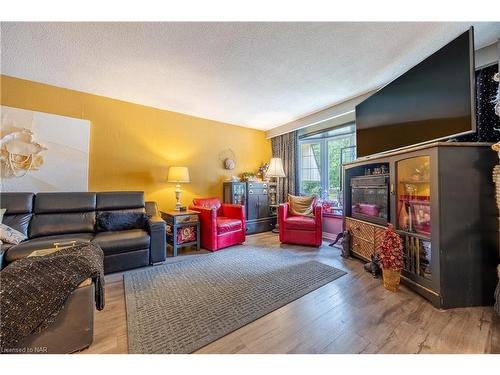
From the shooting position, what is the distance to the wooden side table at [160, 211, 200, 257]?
9.96 ft

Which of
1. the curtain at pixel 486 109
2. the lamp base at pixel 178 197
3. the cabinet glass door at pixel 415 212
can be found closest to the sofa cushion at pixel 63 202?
the lamp base at pixel 178 197

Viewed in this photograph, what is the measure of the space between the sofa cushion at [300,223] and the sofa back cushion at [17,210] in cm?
339

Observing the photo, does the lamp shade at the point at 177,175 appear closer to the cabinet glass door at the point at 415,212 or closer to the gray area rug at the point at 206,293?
the gray area rug at the point at 206,293

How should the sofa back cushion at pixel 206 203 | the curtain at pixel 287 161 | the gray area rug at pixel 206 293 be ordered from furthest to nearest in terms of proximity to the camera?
1. the curtain at pixel 287 161
2. the sofa back cushion at pixel 206 203
3. the gray area rug at pixel 206 293

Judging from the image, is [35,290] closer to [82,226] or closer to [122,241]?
[122,241]

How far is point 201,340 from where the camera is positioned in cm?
131

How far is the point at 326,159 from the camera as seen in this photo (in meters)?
4.21

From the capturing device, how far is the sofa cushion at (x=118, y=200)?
9.33 ft

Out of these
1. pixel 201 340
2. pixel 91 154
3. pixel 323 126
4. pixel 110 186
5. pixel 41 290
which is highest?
pixel 323 126

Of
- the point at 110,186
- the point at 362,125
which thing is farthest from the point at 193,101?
the point at 362,125

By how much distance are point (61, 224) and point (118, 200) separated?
660mm

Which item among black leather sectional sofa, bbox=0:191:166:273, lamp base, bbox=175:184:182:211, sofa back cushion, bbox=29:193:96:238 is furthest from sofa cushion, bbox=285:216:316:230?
sofa back cushion, bbox=29:193:96:238
